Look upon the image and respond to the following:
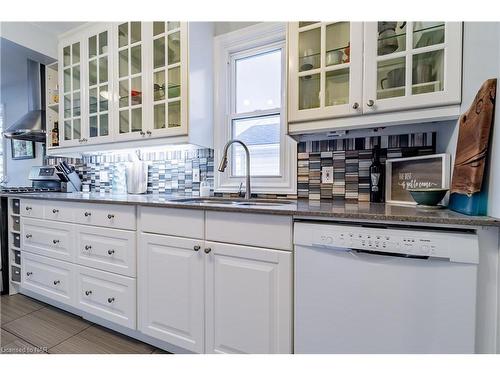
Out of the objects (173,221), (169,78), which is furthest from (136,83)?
(173,221)

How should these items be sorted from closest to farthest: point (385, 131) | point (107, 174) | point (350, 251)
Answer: point (350, 251)
point (385, 131)
point (107, 174)

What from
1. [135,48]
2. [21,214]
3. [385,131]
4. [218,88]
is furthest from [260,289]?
[21,214]

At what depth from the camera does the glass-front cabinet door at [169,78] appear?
1.67 metres

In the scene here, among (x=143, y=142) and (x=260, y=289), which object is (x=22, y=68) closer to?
(x=143, y=142)

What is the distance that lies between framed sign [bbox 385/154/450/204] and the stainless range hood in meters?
3.30

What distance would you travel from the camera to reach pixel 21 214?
201 centimetres

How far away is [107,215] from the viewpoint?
1516 mm

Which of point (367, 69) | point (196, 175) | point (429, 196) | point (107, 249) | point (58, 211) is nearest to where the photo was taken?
point (429, 196)

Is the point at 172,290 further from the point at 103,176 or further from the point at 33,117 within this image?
the point at 33,117

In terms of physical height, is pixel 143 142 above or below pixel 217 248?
above

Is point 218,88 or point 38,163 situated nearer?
point 218,88

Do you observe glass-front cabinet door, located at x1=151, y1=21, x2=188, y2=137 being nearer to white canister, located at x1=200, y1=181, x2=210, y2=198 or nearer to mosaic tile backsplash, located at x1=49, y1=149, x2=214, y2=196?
mosaic tile backsplash, located at x1=49, y1=149, x2=214, y2=196

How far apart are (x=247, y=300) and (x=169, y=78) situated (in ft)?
5.19

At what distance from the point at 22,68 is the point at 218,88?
9.33 ft
